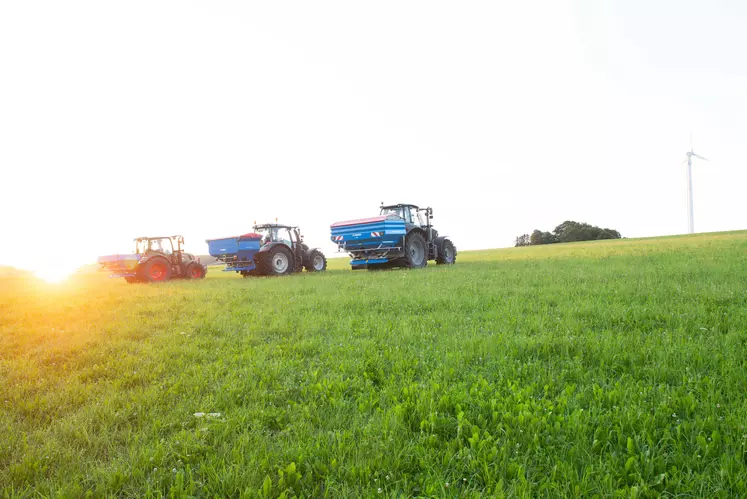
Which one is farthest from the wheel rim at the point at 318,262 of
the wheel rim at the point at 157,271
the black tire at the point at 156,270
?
the wheel rim at the point at 157,271

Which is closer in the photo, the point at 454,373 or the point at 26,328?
the point at 454,373

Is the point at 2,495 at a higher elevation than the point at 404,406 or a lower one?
lower

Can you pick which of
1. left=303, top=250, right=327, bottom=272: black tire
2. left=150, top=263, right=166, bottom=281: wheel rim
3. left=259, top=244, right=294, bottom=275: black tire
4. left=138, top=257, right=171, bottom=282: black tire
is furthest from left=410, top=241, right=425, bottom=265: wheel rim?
left=150, top=263, right=166, bottom=281: wheel rim

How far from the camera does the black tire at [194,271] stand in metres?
19.4

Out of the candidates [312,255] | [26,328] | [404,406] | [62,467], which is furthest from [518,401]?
[312,255]

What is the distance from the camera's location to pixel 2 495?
271 centimetres

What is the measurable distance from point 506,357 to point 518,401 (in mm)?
1081

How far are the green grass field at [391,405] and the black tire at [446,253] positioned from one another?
14015mm

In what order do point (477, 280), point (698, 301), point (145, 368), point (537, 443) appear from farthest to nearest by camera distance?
point (477, 280) < point (698, 301) < point (145, 368) < point (537, 443)

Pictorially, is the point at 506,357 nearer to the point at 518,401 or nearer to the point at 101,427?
the point at 518,401

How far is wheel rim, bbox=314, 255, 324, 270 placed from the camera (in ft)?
68.5

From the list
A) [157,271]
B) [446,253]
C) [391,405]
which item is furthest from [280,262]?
[391,405]

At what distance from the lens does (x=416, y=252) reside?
19266mm

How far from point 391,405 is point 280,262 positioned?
16.1m
